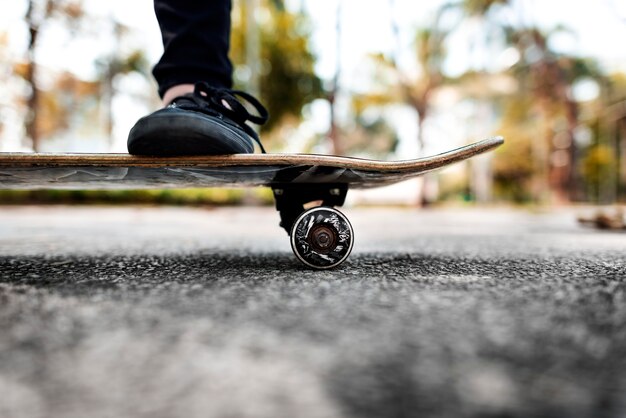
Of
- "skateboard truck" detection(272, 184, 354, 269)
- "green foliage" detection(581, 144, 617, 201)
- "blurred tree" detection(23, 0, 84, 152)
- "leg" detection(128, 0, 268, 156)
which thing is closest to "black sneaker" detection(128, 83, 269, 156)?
"leg" detection(128, 0, 268, 156)

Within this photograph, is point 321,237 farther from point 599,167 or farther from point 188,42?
point 599,167

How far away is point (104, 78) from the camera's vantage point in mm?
21344

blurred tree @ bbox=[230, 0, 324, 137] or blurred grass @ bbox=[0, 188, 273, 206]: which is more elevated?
blurred tree @ bbox=[230, 0, 324, 137]

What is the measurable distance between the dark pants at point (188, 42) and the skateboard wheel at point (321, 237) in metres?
0.59

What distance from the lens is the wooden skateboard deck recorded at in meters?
1.09

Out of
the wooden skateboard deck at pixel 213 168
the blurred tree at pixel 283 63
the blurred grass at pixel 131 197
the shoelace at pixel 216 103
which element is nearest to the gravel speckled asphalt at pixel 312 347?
the wooden skateboard deck at pixel 213 168

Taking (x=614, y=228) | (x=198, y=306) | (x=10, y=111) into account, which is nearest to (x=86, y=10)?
(x=10, y=111)

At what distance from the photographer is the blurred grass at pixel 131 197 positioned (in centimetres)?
1020

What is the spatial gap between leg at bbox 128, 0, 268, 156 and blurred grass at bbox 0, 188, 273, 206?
26.9 feet

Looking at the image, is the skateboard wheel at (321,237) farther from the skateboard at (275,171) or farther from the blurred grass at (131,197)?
the blurred grass at (131,197)

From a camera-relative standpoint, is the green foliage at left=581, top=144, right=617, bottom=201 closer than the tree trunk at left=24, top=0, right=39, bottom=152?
No

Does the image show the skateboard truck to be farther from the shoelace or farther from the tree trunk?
the tree trunk

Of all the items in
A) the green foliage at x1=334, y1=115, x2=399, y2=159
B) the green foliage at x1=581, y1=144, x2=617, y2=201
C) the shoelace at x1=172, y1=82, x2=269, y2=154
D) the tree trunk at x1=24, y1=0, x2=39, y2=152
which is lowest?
the shoelace at x1=172, y1=82, x2=269, y2=154

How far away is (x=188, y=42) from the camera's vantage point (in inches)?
55.0
